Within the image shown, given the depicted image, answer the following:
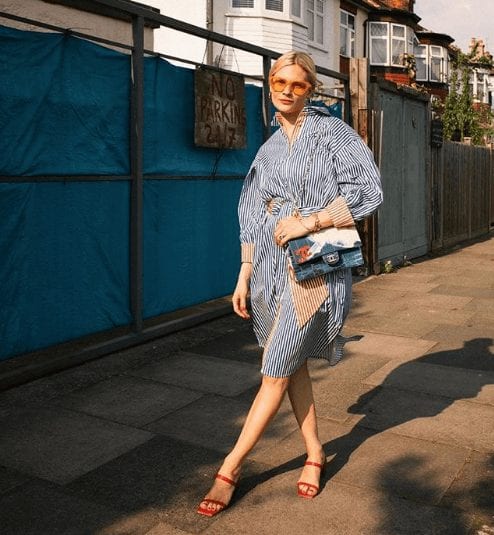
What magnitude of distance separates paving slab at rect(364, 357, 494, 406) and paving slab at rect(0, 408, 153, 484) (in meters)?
1.92

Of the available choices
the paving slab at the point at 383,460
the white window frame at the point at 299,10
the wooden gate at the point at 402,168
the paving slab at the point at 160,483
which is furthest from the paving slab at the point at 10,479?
the white window frame at the point at 299,10

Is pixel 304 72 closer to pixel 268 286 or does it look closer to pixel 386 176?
pixel 268 286

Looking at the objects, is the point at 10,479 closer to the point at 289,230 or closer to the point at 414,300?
the point at 289,230

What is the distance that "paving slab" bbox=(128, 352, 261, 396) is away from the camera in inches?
206

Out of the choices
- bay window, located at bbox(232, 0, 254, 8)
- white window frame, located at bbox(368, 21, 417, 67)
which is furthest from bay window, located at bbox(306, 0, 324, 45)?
white window frame, located at bbox(368, 21, 417, 67)

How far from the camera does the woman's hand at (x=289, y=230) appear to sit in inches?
128

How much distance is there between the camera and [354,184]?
10.9ft

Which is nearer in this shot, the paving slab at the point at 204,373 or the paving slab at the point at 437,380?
the paving slab at the point at 437,380

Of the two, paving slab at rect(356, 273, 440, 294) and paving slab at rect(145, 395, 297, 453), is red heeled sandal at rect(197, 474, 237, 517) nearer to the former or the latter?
paving slab at rect(145, 395, 297, 453)

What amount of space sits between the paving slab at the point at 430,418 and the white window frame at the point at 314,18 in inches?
969

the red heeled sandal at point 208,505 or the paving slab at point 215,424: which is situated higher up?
the paving slab at point 215,424

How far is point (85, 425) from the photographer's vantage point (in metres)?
4.43

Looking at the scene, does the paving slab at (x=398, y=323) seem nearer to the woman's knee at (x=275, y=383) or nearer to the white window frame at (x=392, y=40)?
the woman's knee at (x=275, y=383)

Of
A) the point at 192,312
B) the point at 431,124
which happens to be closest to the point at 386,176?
the point at 431,124
